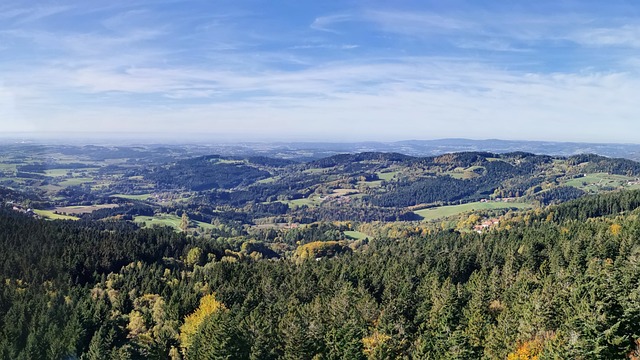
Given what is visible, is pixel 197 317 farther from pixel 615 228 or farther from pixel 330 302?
pixel 615 228

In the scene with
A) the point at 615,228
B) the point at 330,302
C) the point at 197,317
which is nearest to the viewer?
the point at 197,317

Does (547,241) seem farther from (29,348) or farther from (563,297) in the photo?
(29,348)

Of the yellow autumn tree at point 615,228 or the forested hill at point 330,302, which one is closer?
the forested hill at point 330,302

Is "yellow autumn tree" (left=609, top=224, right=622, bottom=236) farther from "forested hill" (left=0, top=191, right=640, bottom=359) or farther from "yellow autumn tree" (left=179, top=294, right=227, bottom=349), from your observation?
"yellow autumn tree" (left=179, top=294, right=227, bottom=349)

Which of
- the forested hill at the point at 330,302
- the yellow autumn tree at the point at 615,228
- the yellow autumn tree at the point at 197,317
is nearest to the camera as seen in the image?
the forested hill at the point at 330,302

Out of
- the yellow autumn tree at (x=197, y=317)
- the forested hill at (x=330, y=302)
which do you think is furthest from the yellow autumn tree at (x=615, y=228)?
the yellow autumn tree at (x=197, y=317)

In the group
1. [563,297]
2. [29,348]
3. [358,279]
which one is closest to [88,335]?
[29,348]

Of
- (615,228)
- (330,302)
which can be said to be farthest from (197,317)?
(615,228)

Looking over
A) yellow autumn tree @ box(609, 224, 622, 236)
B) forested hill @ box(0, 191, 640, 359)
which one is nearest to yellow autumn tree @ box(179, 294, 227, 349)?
forested hill @ box(0, 191, 640, 359)

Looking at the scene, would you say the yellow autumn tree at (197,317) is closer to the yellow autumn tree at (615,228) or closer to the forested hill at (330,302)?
the forested hill at (330,302)
